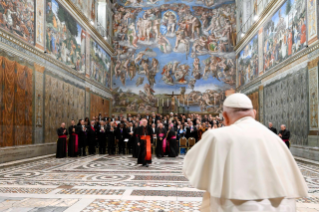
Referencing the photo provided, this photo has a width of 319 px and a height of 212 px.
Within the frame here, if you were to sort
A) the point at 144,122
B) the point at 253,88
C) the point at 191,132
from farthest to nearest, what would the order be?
the point at 253,88 < the point at 191,132 < the point at 144,122

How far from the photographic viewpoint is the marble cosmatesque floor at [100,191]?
199 inches

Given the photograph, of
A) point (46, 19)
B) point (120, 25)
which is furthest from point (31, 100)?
point (120, 25)

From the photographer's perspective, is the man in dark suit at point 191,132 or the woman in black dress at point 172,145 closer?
the woman in black dress at point 172,145

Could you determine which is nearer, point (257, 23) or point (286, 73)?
point (286, 73)

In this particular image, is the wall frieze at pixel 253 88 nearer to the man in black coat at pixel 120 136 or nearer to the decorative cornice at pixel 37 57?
the man in black coat at pixel 120 136

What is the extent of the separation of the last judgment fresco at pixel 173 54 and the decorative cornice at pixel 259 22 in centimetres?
298

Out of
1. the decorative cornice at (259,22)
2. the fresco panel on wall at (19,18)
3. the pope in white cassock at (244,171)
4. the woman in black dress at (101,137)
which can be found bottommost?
the woman in black dress at (101,137)

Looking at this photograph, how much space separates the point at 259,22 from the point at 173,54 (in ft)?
31.9

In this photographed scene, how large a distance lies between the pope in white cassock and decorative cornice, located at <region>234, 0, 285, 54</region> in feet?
53.3

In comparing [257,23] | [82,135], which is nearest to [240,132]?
[82,135]

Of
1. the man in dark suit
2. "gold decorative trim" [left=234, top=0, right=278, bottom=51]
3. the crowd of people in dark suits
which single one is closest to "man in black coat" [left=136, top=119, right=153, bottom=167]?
the crowd of people in dark suits

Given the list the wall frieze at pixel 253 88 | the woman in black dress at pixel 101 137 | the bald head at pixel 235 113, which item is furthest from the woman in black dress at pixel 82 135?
the bald head at pixel 235 113

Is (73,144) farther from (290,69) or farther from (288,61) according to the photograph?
Answer: (288,61)

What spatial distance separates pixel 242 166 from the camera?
2.04 m
